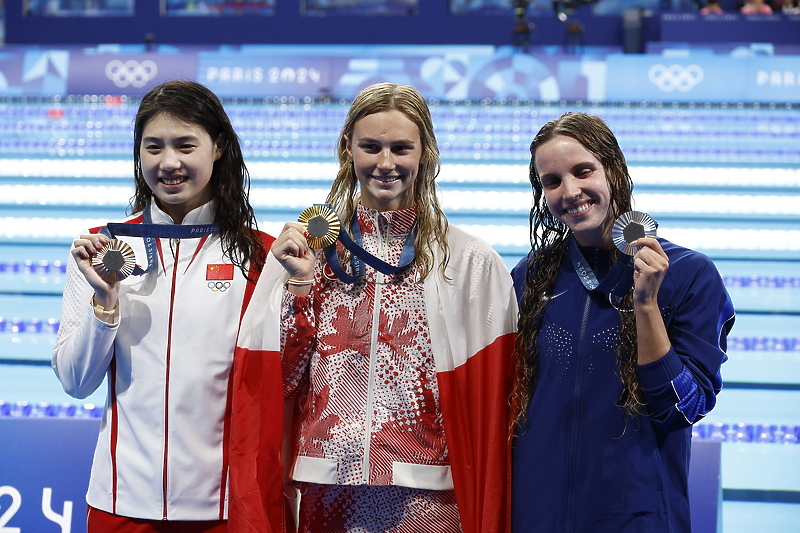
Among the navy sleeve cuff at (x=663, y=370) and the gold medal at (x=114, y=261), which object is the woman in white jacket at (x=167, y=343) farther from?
the navy sleeve cuff at (x=663, y=370)

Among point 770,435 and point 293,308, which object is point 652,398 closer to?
point 293,308

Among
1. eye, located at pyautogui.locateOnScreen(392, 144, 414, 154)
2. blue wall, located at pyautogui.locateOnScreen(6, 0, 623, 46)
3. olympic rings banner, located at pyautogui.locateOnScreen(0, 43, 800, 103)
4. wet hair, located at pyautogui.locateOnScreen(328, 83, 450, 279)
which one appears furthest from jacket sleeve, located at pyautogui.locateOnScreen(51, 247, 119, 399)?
blue wall, located at pyautogui.locateOnScreen(6, 0, 623, 46)

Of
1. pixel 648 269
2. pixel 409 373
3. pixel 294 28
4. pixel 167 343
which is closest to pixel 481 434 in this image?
pixel 409 373

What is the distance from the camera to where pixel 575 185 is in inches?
66.0

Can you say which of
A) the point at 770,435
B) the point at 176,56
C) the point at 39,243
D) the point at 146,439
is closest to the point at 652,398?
the point at 146,439

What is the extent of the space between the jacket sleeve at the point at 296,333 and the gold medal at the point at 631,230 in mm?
621

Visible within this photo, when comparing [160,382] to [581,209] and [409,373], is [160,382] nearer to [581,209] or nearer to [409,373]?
[409,373]

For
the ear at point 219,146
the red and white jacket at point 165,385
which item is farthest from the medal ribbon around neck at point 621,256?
the ear at point 219,146

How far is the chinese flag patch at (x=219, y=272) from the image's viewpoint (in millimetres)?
1801

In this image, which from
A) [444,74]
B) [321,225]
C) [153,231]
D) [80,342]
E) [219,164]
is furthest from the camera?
[444,74]

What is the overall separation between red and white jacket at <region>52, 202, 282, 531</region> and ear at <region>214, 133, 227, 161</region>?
0.30 metres

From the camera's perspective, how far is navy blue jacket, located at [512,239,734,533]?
1.59 metres

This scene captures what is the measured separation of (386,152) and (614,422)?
27.4 inches

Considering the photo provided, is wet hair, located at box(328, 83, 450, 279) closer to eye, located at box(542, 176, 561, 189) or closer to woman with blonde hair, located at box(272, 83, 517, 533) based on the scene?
woman with blonde hair, located at box(272, 83, 517, 533)
